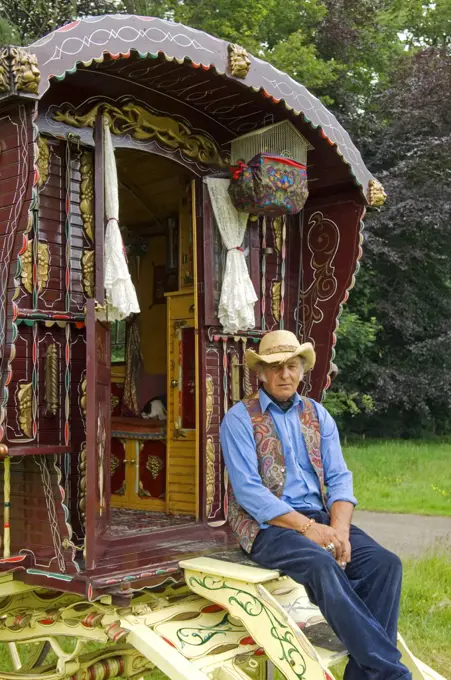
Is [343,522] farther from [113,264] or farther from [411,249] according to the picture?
[411,249]

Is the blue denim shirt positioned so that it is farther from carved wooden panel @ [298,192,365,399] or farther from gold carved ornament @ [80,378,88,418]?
carved wooden panel @ [298,192,365,399]

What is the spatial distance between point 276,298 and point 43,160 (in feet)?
5.73

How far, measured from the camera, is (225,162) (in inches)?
193

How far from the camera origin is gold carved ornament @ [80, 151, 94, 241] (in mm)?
4254

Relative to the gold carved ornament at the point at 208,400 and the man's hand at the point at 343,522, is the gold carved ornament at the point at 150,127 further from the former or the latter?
the man's hand at the point at 343,522

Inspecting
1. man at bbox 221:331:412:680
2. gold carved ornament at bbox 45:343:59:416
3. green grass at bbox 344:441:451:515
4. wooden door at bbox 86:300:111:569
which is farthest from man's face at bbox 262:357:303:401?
green grass at bbox 344:441:451:515

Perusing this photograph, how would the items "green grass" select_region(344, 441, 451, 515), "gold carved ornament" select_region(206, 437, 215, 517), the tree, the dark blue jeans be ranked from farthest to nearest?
the tree < "green grass" select_region(344, 441, 451, 515) < "gold carved ornament" select_region(206, 437, 215, 517) < the dark blue jeans

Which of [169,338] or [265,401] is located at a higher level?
[169,338]

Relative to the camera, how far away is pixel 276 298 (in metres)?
5.18

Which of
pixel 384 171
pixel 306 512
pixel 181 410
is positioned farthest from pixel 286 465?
pixel 384 171

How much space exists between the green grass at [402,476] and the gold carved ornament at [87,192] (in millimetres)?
6073

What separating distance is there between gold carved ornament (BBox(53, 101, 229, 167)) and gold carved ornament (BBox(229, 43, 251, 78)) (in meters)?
0.62

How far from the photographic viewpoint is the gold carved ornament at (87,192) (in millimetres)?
4254

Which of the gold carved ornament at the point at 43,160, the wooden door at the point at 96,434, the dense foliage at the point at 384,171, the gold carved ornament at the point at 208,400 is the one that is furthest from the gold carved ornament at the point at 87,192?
the dense foliage at the point at 384,171
